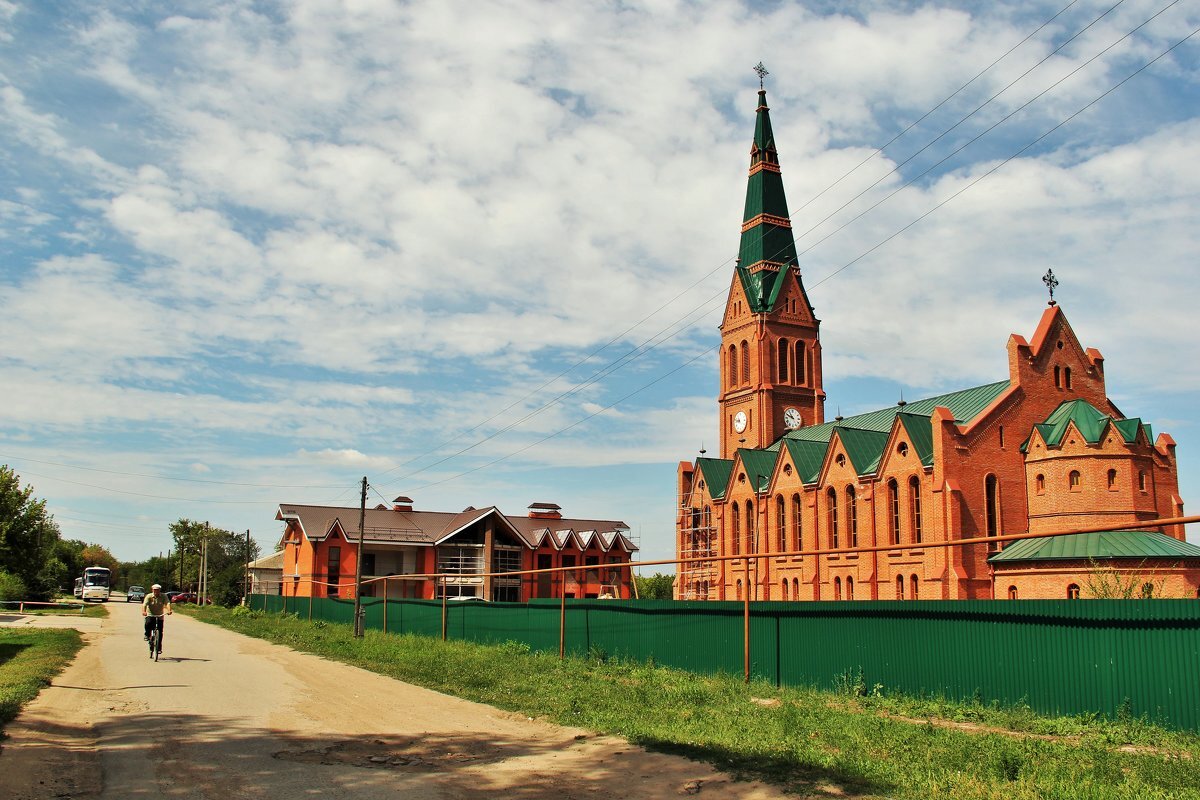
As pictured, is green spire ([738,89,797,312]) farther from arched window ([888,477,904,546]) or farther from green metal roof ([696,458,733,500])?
arched window ([888,477,904,546])

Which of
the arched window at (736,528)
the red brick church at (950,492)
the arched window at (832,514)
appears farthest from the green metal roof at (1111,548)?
the arched window at (736,528)

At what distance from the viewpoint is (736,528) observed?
5541 cm

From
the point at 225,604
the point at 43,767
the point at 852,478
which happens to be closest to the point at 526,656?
the point at 43,767

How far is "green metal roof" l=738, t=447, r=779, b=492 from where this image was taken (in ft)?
175

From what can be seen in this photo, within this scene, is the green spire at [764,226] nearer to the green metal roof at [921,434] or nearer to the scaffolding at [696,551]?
the scaffolding at [696,551]

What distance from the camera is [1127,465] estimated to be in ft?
121

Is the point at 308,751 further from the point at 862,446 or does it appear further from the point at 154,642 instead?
the point at 862,446

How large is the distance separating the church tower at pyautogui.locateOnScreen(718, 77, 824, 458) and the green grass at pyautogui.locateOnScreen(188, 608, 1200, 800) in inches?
1677

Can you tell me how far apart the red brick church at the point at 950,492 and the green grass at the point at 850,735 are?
1087cm

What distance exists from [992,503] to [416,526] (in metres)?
37.0

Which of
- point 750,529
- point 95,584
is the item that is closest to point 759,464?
point 750,529

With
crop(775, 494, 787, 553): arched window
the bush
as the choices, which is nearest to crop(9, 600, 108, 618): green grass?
the bush

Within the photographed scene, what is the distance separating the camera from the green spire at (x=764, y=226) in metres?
62.5

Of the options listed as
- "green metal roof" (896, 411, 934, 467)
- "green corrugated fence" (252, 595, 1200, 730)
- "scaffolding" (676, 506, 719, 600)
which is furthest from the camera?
"scaffolding" (676, 506, 719, 600)
